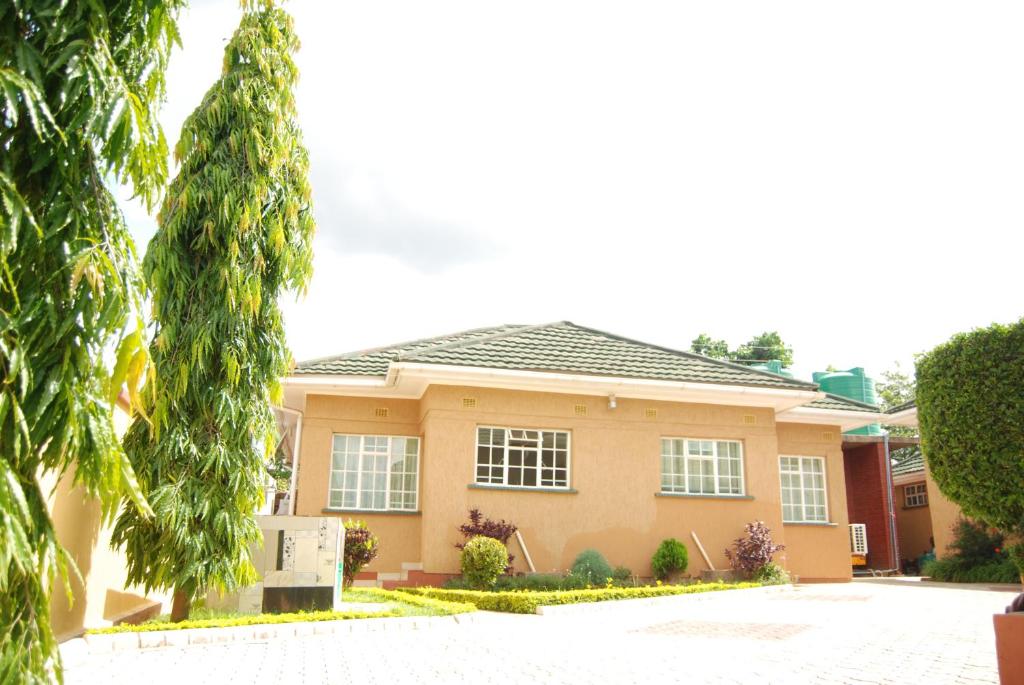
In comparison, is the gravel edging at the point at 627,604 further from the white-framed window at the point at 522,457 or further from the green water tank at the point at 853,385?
the green water tank at the point at 853,385

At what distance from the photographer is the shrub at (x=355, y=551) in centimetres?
1355

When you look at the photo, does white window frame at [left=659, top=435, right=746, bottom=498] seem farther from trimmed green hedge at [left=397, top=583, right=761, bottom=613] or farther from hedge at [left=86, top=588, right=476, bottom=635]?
hedge at [left=86, top=588, right=476, bottom=635]

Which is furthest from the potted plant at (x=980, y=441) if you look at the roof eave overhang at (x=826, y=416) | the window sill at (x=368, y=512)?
the window sill at (x=368, y=512)

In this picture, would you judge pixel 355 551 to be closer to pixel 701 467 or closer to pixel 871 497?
pixel 701 467

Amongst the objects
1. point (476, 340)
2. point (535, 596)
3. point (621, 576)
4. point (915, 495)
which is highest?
point (476, 340)

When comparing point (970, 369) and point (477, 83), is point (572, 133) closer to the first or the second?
point (477, 83)

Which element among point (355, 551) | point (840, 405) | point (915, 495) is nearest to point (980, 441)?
point (355, 551)

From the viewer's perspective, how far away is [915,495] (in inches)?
949

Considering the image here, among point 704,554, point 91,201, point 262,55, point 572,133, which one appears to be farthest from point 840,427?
point 91,201

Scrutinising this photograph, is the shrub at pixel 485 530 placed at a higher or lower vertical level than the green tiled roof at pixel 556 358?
lower

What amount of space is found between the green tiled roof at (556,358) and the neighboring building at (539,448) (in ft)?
0.18

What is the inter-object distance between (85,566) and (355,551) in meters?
5.12

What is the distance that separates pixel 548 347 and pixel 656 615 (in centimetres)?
706

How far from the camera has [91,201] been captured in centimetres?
337
